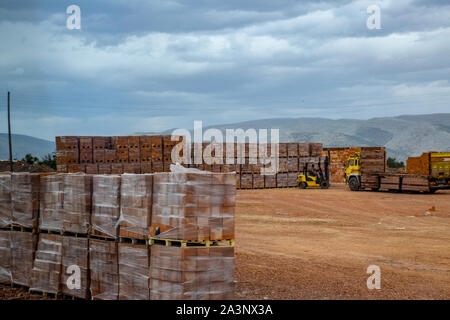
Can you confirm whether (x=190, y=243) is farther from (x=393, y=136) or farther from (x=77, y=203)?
(x=393, y=136)

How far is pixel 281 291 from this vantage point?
8594 mm

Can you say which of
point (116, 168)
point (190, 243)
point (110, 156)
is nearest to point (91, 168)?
point (110, 156)

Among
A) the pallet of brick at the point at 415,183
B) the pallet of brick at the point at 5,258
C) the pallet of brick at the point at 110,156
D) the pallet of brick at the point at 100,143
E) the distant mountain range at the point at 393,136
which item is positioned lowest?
the pallet of brick at the point at 5,258

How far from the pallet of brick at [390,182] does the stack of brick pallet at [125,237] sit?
21159mm

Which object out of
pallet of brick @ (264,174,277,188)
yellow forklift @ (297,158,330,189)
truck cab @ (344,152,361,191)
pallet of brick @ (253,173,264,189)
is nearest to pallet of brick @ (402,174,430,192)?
truck cab @ (344,152,361,191)

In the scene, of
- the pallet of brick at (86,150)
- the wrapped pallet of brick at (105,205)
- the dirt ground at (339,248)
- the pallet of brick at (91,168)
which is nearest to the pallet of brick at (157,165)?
the pallet of brick at (91,168)

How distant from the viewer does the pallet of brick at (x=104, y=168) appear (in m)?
25.2

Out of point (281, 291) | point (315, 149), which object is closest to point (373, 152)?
point (315, 149)

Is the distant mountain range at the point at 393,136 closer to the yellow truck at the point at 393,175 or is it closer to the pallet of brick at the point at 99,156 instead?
the pallet of brick at the point at 99,156

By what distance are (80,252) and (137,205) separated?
1.56 metres

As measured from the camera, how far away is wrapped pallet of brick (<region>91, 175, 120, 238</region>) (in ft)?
25.9

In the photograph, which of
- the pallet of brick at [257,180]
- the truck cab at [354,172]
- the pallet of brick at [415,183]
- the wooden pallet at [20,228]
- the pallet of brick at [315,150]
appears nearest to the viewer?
the wooden pallet at [20,228]

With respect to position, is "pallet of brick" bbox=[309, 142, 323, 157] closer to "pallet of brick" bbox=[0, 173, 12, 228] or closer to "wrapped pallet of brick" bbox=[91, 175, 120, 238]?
"pallet of brick" bbox=[0, 173, 12, 228]

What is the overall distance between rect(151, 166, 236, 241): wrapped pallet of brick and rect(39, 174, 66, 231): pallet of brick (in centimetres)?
227
